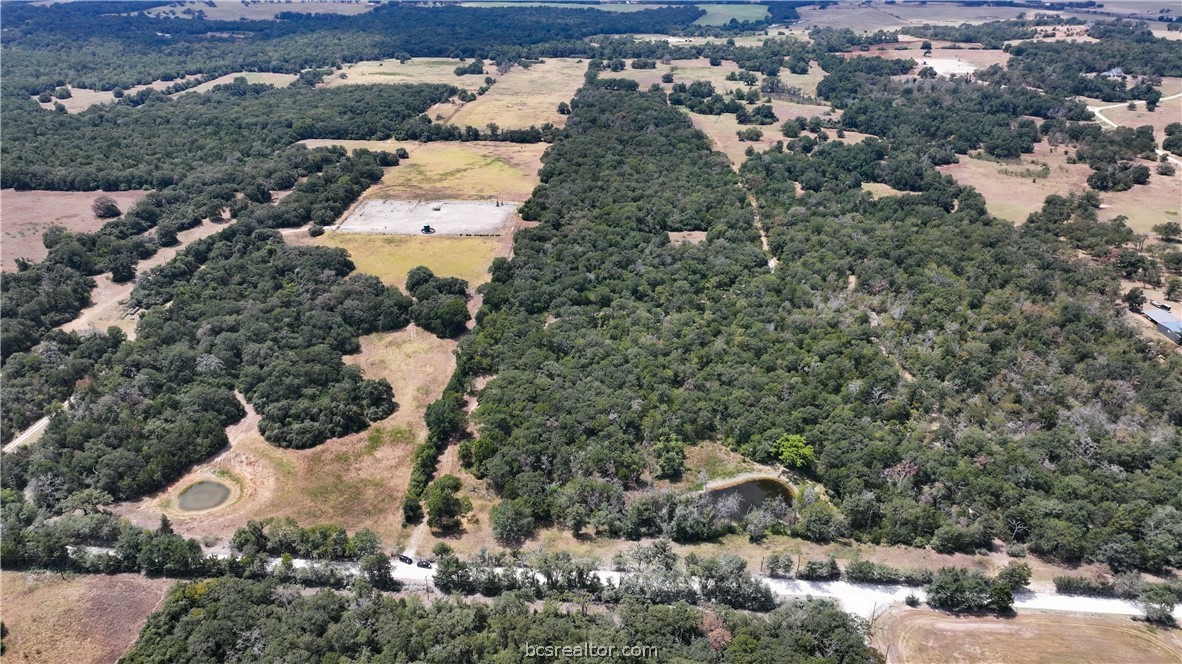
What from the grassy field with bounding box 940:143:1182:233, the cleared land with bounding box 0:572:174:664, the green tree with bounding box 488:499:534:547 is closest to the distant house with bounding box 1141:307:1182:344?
the grassy field with bounding box 940:143:1182:233

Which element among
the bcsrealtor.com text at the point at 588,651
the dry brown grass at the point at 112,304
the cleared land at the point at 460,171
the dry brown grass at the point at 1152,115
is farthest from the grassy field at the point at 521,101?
the bcsrealtor.com text at the point at 588,651

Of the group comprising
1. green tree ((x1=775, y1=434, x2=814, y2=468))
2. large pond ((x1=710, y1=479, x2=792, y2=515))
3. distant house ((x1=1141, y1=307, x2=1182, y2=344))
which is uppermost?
distant house ((x1=1141, y1=307, x2=1182, y2=344))

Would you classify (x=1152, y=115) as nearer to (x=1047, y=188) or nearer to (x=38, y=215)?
(x=1047, y=188)

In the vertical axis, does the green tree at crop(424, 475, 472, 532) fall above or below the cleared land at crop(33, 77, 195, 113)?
below

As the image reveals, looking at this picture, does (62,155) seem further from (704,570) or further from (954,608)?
(954,608)

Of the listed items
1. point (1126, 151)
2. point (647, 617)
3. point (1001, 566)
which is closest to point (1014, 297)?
point (1001, 566)

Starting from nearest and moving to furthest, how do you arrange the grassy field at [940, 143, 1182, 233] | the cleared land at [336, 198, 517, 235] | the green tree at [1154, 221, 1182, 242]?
the green tree at [1154, 221, 1182, 242] → the grassy field at [940, 143, 1182, 233] → the cleared land at [336, 198, 517, 235]

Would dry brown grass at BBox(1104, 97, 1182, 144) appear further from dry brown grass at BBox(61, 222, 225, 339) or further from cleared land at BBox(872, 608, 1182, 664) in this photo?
dry brown grass at BBox(61, 222, 225, 339)
